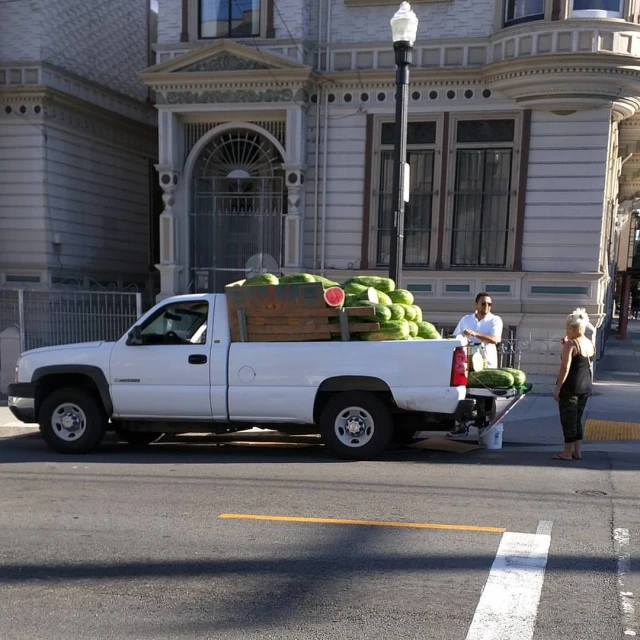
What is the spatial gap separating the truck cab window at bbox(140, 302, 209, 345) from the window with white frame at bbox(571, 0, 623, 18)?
8.52 meters

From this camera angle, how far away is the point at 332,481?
6.85 meters

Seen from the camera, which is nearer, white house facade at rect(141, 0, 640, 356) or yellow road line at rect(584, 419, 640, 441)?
yellow road line at rect(584, 419, 640, 441)

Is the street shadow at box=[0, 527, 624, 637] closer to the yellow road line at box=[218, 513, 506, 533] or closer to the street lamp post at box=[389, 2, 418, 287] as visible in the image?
the yellow road line at box=[218, 513, 506, 533]

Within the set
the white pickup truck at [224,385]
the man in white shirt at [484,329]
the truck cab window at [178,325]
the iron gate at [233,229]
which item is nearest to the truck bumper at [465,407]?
the white pickup truck at [224,385]

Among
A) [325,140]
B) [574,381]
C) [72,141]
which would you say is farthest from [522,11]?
[72,141]

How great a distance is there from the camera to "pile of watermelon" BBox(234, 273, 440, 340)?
7.64 m

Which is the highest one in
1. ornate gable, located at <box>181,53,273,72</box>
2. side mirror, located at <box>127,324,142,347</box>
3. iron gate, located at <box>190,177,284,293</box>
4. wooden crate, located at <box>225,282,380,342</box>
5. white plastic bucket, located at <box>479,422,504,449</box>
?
ornate gable, located at <box>181,53,273,72</box>

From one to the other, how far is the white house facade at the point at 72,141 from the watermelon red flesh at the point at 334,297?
9394 millimetres

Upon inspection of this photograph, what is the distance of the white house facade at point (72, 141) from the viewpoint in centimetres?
1466

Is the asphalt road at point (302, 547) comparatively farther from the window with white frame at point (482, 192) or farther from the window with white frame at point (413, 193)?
the window with white frame at point (413, 193)

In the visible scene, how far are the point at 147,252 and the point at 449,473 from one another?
13.7m

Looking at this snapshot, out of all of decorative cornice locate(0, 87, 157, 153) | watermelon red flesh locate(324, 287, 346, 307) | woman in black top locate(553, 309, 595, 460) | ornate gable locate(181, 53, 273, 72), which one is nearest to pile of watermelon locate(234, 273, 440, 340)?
watermelon red flesh locate(324, 287, 346, 307)

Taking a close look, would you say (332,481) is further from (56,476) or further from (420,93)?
(420,93)

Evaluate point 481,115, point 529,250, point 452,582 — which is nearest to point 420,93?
point 481,115
